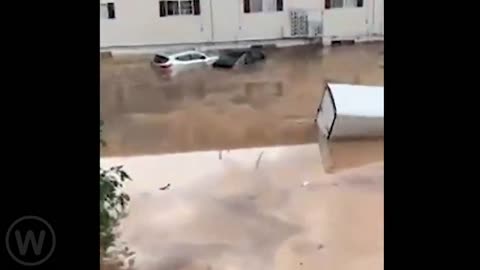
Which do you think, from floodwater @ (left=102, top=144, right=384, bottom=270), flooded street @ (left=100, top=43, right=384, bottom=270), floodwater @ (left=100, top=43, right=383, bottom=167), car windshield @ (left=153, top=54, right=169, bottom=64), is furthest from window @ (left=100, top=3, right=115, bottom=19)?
car windshield @ (left=153, top=54, right=169, bottom=64)

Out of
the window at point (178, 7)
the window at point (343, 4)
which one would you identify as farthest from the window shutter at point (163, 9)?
the window at point (343, 4)

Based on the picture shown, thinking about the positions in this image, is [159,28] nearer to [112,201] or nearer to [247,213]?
[247,213]

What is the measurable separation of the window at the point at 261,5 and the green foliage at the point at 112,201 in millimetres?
383

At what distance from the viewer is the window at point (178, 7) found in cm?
112

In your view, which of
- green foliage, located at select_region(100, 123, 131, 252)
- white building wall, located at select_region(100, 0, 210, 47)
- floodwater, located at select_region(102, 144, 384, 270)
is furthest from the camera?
white building wall, located at select_region(100, 0, 210, 47)

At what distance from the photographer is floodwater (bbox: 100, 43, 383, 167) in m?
1.17

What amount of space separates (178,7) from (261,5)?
0.41ft

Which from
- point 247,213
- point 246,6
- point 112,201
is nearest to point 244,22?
point 246,6

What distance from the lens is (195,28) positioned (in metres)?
1.19

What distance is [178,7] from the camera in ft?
4.05

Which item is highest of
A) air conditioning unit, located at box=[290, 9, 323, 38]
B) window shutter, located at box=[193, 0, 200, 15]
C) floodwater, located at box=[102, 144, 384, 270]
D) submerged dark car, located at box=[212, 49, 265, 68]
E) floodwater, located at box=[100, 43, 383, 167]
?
window shutter, located at box=[193, 0, 200, 15]

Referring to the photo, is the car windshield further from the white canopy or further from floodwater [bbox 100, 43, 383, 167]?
the white canopy
